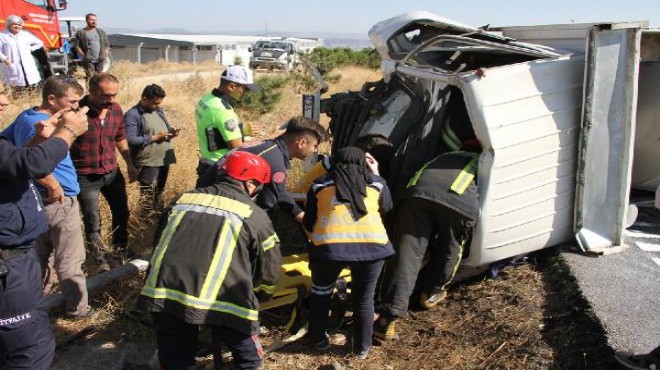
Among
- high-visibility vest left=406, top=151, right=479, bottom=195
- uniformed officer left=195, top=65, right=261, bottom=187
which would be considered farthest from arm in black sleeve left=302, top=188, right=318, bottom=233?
uniformed officer left=195, top=65, right=261, bottom=187

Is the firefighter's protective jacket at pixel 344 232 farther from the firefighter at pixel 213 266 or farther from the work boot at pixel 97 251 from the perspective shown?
the work boot at pixel 97 251

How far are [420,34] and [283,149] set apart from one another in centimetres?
216

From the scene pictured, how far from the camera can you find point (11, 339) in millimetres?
2789

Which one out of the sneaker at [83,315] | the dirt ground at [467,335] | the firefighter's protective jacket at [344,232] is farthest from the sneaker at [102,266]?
the firefighter's protective jacket at [344,232]

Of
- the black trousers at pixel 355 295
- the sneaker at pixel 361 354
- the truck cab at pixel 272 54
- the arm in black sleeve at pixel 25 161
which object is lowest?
the truck cab at pixel 272 54

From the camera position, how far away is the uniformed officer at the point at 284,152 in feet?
12.0

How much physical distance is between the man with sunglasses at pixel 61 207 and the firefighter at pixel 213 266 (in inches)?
43.7

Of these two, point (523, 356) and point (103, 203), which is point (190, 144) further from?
point (523, 356)

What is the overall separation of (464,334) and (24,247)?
8.40 feet

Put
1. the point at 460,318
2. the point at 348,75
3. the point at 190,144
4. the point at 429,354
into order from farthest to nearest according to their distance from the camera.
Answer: the point at 348,75 < the point at 190,144 < the point at 460,318 < the point at 429,354

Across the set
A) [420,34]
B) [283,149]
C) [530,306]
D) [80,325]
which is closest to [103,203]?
[80,325]

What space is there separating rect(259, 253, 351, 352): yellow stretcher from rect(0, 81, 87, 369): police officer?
1.28 m

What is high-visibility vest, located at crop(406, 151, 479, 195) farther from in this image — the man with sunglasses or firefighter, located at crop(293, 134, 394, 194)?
the man with sunglasses

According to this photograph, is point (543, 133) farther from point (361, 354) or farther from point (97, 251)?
point (97, 251)
